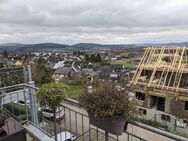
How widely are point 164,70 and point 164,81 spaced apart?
1.26 m

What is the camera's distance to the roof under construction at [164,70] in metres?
15.9

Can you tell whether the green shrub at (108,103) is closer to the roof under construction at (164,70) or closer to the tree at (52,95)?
the tree at (52,95)

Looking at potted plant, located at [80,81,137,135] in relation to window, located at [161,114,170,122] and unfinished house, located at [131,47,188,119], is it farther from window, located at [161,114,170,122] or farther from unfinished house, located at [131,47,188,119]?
window, located at [161,114,170,122]

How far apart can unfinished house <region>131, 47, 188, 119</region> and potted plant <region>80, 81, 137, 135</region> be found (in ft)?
43.6

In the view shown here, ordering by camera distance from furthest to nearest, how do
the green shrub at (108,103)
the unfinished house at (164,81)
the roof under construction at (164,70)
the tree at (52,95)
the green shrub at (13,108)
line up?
the roof under construction at (164,70) → the unfinished house at (164,81) → the green shrub at (13,108) → the tree at (52,95) → the green shrub at (108,103)

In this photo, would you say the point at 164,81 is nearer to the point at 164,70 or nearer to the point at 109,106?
the point at 164,70

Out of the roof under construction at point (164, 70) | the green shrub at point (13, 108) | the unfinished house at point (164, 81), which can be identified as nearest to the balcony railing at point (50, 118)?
the green shrub at point (13, 108)

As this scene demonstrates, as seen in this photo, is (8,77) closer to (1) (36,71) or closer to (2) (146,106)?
(2) (146,106)

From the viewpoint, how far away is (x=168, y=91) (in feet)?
51.2

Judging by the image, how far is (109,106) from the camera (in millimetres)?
1887

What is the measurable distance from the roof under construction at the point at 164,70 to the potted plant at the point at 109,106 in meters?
14.6

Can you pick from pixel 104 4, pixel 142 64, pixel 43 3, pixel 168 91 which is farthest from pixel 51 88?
pixel 142 64

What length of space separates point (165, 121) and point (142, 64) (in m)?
5.27

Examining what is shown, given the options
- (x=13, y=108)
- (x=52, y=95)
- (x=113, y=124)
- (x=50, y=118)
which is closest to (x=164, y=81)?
(x=13, y=108)
